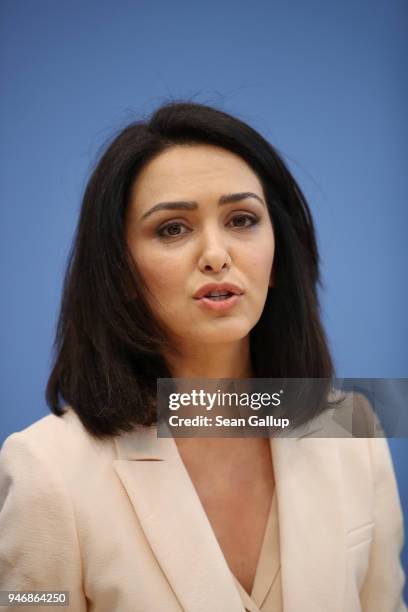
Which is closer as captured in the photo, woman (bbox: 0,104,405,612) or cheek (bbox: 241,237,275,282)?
woman (bbox: 0,104,405,612)

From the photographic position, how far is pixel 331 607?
1154mm

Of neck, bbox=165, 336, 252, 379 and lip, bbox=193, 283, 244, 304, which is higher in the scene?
lip, bbox=193, 283, 244, 304

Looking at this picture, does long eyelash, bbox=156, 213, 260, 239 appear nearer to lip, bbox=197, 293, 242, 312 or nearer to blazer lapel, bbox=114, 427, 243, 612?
lip, bbox=197, 293, 242, 312

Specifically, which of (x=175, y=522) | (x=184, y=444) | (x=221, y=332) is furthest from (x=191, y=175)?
(x=175, y=522)

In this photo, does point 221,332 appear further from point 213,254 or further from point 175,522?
point 175,522

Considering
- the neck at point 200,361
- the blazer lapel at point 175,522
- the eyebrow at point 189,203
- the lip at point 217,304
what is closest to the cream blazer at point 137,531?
the blazer lapel at point 175,522

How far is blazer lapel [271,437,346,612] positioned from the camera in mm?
1142

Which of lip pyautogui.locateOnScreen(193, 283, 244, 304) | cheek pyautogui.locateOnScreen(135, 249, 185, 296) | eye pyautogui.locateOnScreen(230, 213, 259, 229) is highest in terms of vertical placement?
eye pyautogui.locateOnScreen(230, 213, 259, 229)

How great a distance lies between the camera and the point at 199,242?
116 cm

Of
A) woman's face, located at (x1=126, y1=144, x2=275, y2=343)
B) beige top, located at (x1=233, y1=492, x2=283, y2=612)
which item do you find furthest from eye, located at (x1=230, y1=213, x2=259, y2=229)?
beige top, located at (x1=233, y1=492, x2=283, y2=612)

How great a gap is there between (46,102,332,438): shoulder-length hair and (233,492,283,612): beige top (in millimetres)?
242

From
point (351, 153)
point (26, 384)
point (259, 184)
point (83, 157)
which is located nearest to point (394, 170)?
point (351, 153)

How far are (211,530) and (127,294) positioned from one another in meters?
0.43

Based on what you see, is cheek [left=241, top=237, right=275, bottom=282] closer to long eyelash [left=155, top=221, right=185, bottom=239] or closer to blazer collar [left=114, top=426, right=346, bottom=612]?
long eyelash [left=155, top=221, right=185, bottom=239]
